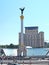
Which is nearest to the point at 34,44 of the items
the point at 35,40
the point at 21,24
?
the point at 35,40

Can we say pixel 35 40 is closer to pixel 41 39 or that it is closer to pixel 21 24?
pixel 41 39

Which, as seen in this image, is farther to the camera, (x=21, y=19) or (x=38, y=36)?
(x=38, y=36)

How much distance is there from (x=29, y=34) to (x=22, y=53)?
5383cm

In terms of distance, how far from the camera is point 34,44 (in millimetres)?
107875

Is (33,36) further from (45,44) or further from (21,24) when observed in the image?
(21,24)

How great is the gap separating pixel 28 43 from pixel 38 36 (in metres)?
5.64

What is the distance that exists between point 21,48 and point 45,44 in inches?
2088

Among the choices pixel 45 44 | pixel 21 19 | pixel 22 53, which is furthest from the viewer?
pixel 45 44

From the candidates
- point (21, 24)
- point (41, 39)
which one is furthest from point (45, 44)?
point (21, 24)

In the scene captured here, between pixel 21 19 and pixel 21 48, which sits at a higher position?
pixel 21 19

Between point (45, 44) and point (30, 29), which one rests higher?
point (30, 29)

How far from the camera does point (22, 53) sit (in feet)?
174

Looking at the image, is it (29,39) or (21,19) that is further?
(29,39)

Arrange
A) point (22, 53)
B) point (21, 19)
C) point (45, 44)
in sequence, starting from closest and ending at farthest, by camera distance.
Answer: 1. point (22, 53)
2. point (21, 19)
3. point (45, 44)
